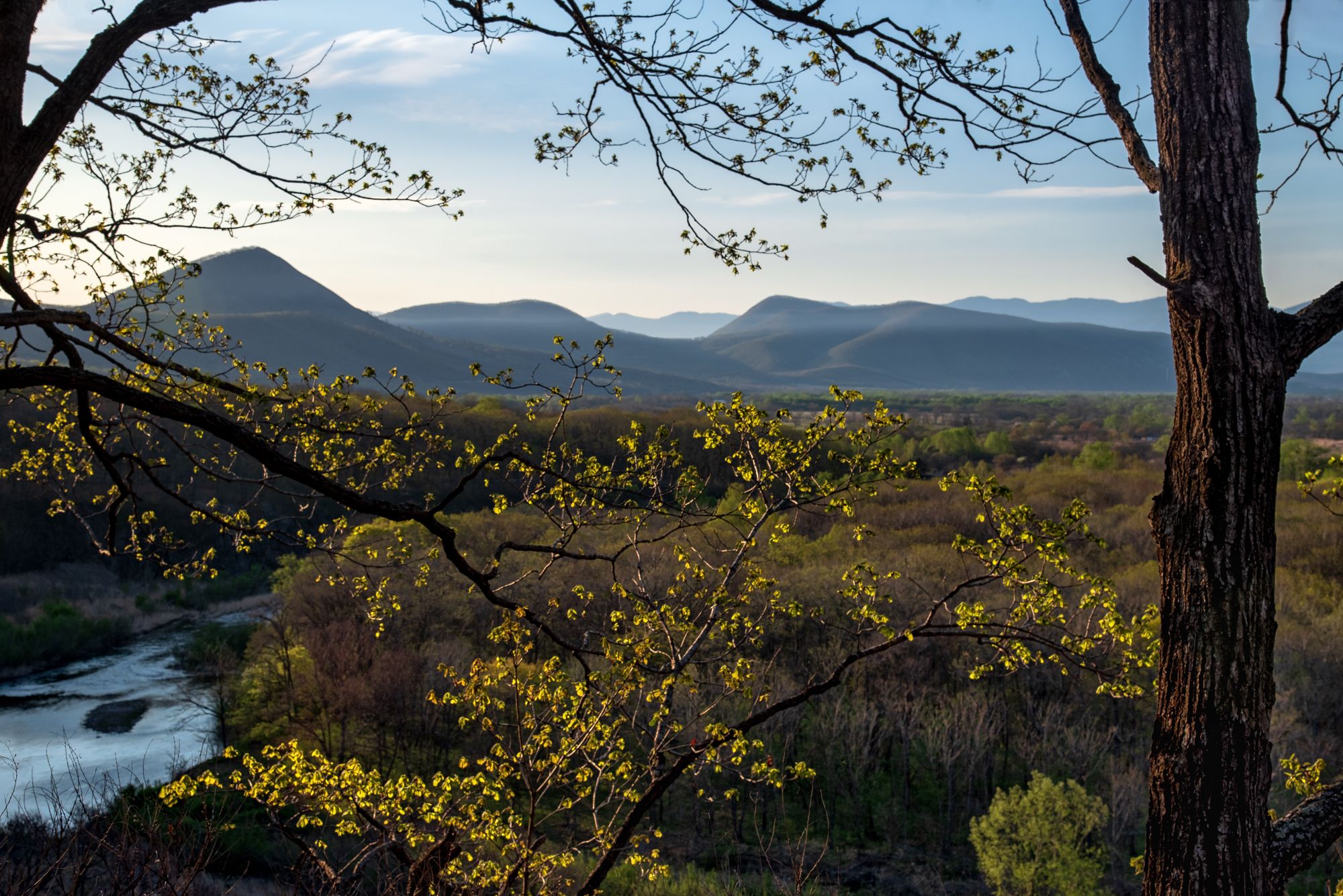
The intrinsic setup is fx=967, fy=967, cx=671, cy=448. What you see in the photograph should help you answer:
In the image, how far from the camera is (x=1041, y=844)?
1803cm

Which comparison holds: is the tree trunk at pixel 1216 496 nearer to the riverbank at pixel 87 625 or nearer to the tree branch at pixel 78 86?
the tree branch at pixel 78 86

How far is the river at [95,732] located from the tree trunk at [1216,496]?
19060mm

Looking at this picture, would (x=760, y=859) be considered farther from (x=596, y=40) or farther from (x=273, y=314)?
(x=273, y=314)

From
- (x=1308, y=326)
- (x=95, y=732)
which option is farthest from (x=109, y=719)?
(x=1308, y=326)

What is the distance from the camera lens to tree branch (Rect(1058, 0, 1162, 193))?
3.92 meters

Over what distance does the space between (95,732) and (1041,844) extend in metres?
22.3

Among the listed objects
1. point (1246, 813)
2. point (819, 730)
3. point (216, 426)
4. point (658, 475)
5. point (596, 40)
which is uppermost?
point (596, 40)

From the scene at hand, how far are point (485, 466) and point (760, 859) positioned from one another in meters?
19.4

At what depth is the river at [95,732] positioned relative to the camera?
20922mm

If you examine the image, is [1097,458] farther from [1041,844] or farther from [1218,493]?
[1218,493]

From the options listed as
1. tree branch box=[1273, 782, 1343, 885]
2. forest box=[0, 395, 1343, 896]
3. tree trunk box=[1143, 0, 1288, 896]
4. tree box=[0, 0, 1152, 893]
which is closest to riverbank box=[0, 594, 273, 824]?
forest box=[0, 395, 1343, 896]

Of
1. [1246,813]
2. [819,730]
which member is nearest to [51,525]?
[819,730]

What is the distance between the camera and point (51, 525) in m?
46.6

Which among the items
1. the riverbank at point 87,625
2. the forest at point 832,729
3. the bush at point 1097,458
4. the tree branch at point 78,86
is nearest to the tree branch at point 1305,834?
the tree branch at point 78,86
